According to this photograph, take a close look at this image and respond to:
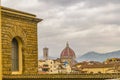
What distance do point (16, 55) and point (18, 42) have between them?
2.27 ft

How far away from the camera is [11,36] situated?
57.5 ft

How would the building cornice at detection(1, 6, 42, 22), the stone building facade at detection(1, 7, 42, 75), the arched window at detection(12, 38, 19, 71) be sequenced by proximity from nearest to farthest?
the stone building facade at detection(1, 7, 42, 75) → the building cornice at detection(1, 6, 42, 22) → the arched window at detection(12, 38, 19, 71)

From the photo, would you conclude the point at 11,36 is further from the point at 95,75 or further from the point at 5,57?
the point at 95,75

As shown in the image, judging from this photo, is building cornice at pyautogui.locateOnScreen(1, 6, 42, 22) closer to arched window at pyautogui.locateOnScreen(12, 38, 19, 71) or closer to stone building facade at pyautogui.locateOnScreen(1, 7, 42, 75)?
stone building facade at pyautogui.locateOnScreen(1, 7, 42, 75)

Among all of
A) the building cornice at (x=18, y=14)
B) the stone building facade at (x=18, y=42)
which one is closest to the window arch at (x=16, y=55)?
the stone building facade at (x=18, y=42)

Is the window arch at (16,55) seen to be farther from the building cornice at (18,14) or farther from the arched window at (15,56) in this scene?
the building cornice at (18,14)

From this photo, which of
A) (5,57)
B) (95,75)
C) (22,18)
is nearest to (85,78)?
(95,75)

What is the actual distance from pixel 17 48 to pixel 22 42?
41 centimetres

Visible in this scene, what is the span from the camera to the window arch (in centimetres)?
1814

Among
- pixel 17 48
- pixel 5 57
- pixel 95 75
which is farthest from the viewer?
pixel 17 48

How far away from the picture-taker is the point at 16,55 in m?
18.4

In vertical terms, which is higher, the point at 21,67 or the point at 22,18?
the point at 22,18

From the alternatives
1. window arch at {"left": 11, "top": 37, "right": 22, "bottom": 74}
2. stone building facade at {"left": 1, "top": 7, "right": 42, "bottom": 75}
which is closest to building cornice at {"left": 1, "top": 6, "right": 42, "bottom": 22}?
stone building facade at {"left": 1, "top": 7, "right": 42, "bottom": 75}

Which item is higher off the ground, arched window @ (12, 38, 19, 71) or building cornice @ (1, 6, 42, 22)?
building cornice @ (1, 6, 42, 22)
